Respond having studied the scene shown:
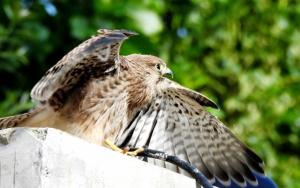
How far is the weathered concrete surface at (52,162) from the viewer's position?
2166mm

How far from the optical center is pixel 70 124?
12.8 ft

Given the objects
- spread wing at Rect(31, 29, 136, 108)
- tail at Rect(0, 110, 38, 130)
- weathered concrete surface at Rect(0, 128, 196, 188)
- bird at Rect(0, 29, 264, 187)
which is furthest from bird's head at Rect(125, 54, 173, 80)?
weathered concrete surface at Rect(0, 128, 196, 188)

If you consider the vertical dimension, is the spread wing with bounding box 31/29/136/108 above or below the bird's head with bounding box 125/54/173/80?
below

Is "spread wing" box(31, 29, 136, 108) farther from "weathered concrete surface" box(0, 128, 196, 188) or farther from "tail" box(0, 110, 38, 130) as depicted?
"weathered concrete surface" box(0, 128, 196, 188)

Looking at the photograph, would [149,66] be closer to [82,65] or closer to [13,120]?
[82,65]

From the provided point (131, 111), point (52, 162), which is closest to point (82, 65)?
point (131, 111)

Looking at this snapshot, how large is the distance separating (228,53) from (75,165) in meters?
5.62

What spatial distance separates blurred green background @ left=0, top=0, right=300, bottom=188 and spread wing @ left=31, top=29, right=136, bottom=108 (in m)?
1.52

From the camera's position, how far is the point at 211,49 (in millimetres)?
7637

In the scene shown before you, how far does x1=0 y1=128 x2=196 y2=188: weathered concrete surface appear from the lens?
7.11 ft

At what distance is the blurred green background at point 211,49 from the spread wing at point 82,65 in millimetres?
1520

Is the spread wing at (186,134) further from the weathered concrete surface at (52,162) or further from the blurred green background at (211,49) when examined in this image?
the weathered concrete surface at (52,162)

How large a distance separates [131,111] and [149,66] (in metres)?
0.35

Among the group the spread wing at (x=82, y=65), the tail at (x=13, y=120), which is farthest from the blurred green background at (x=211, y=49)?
the tail at (x=13, y=120)
